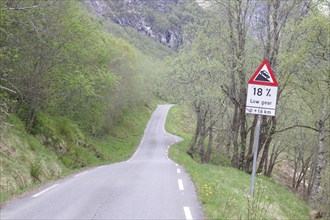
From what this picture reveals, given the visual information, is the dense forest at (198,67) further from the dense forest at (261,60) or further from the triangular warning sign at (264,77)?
the triangular warning sign at (264,77)

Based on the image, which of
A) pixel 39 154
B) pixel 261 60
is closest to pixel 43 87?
pixel 39 154

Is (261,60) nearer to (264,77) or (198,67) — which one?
(198,67)

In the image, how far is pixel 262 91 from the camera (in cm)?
821

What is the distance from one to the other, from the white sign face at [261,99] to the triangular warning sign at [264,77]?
0.29 feet

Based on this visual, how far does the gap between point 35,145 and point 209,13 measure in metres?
12.6

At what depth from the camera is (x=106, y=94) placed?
32.5 metres

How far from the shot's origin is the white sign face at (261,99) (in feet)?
26.7

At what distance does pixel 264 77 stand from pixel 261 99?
50 cm

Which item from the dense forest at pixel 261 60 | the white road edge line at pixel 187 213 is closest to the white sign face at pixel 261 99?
the white road edge line at pixel 187 213

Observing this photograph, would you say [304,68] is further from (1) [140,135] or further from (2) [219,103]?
(1) [140,135]

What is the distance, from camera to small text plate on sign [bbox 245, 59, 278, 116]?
8.14 meters

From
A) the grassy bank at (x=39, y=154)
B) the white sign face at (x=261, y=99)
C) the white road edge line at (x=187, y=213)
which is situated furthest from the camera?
the grassy bank at (x=39, y=154)

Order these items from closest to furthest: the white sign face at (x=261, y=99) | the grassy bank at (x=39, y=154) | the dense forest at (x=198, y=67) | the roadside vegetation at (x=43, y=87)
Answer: the white sign face at (x=261, y=99) < the grassy bank at (x=39, y=154) < the roadside vegetation at (x=43, y=87) < the dense forest at (x=198, y=67)

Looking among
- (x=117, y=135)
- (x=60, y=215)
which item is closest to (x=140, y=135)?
(x=117, y=135)
